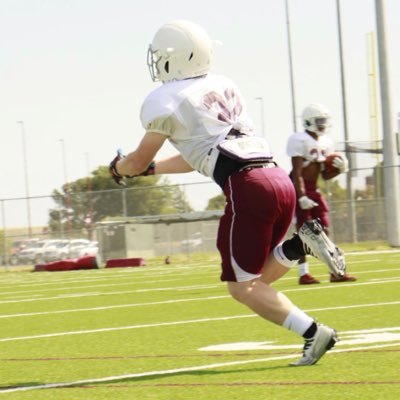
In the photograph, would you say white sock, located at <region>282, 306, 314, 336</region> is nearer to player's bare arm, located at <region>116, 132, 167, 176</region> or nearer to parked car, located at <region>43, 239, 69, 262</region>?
player's bare arm, located at <region>116, 132, 167, 176</region>

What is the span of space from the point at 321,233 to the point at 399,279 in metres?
6.61

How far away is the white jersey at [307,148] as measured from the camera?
539 inches

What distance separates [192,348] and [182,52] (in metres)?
1.91

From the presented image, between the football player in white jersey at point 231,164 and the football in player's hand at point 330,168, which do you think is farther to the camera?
the football in player's hand at point 330,168

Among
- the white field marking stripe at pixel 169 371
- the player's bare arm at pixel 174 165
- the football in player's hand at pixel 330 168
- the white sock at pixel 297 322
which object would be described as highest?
the football in player's hand at pixel 330 168

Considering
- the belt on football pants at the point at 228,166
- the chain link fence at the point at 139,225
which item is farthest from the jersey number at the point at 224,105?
the chain link fence at the point at 139,225

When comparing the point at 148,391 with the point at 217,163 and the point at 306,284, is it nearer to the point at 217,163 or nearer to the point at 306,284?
the point at 217,163

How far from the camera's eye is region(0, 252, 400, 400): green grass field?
598 centimetres

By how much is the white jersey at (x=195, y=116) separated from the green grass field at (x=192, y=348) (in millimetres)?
1149

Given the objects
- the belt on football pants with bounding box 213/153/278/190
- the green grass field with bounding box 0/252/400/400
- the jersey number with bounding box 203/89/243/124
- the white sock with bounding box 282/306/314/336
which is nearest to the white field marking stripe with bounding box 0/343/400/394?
the green grass field with bounding box 0/252/400/400

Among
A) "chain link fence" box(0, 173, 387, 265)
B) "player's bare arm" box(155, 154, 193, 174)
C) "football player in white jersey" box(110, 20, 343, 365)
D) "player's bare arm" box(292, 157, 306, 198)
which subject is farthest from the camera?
"chain link fence" box(0, 173, 387, 265)

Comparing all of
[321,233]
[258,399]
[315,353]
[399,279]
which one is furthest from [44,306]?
[258,399]

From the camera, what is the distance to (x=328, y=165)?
543 inches

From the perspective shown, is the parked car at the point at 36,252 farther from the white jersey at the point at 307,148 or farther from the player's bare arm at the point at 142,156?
the player's bare arm at the point at 142,156
